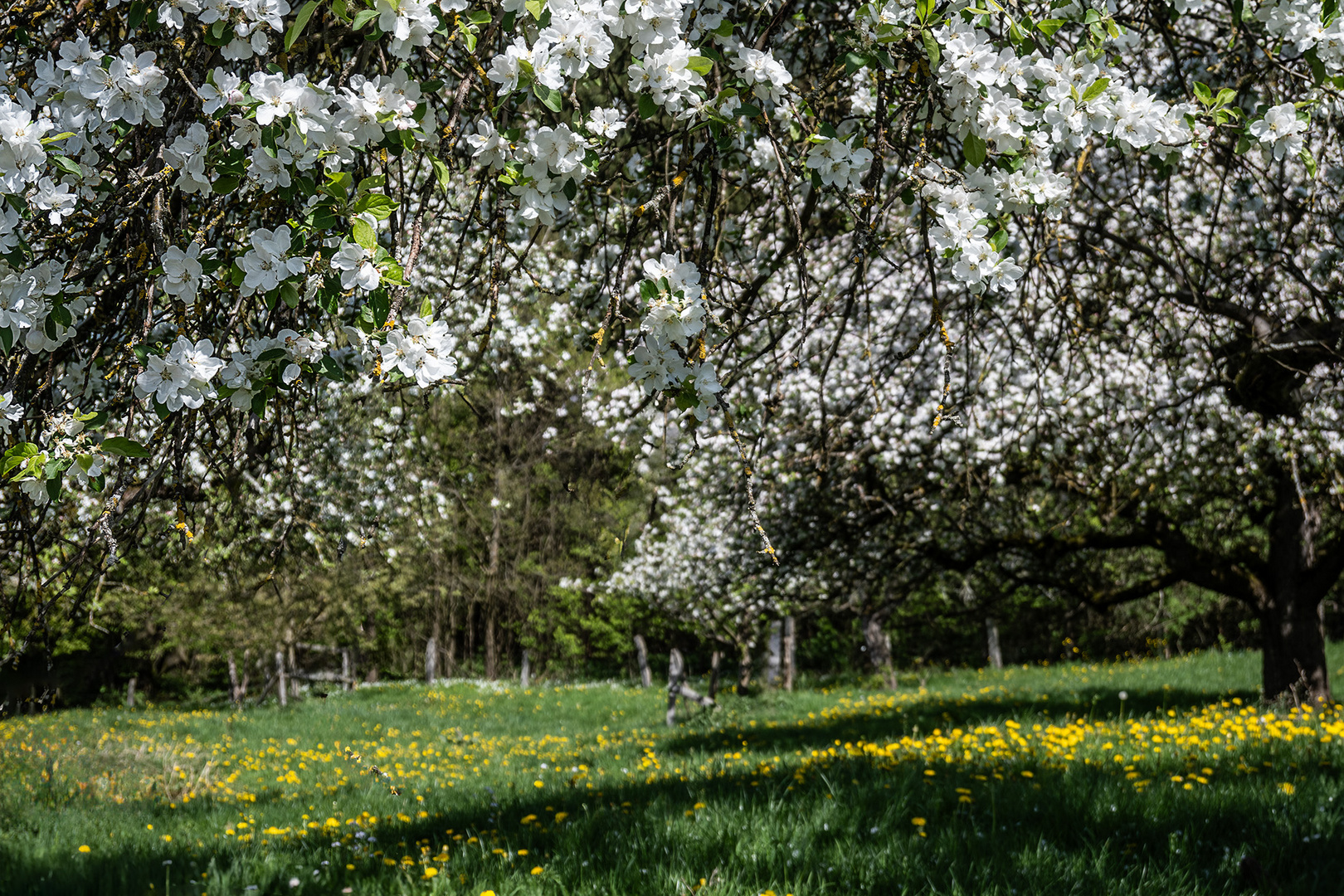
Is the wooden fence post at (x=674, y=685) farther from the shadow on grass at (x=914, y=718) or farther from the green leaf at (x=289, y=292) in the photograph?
the green leaf at (x=289, y=292)

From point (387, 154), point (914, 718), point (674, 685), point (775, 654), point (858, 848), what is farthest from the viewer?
point (775, 654)

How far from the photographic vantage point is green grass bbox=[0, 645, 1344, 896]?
3289 mm

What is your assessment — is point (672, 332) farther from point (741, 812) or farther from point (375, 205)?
point (741, 812)

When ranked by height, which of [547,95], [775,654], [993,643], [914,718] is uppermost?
[547,95]

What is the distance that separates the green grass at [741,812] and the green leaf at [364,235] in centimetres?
111

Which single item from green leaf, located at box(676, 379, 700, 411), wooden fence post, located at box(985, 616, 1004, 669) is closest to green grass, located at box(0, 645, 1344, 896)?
green leaf, located at box(676, 379, 700, 411)

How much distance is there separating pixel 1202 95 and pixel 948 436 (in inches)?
187

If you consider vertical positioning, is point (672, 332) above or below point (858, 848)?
above

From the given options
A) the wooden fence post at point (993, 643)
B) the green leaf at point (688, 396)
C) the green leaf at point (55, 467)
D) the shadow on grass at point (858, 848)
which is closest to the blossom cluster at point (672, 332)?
the green leaf at point (688, 396)

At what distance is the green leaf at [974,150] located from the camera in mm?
1802

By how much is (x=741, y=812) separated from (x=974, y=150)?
3066 mm

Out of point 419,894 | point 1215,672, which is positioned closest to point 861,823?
point 419,894

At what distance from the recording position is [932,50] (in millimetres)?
1714

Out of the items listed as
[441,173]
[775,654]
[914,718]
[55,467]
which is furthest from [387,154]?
[775,654]
